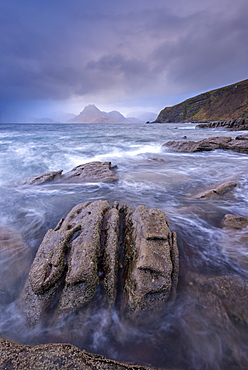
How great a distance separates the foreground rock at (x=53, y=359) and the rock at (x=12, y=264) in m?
1.34

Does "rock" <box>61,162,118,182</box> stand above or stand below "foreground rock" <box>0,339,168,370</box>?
below

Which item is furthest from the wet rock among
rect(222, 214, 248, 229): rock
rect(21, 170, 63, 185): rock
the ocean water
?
rect(21, 170, 63, 185): rock

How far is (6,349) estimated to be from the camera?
192 centimetres

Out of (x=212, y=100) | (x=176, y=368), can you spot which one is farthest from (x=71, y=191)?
(x=212, y=100)

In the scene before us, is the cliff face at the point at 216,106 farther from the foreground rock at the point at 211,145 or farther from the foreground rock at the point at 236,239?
the foreground rock at the point at 236,239

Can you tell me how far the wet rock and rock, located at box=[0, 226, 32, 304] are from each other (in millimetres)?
2153

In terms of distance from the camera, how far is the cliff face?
78.4 meters

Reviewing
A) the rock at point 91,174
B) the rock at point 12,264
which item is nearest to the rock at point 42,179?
the rock at point 91,174

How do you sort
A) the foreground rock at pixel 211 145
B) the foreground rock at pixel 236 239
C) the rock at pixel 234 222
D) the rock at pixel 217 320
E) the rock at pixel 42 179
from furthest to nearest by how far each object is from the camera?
the foreground rock at pixel 211 145
the rock at pixel 42 179
the rock at pixel 234 222
the foreground rock at pixel 236 239
the rock at pixel 217 320

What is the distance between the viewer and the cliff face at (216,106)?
78438 mm

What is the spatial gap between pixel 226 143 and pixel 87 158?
13971mm

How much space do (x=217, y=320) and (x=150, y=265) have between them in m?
1.18

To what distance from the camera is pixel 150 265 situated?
269 cm

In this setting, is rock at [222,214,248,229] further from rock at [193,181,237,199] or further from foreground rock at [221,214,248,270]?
rock at [193,181,237,199]
